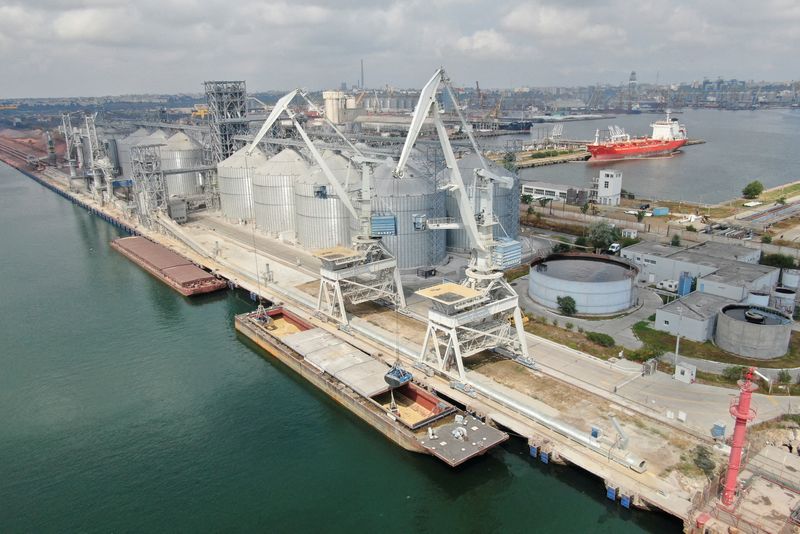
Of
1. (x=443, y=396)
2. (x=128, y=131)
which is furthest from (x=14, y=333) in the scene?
(x=128, y=131)

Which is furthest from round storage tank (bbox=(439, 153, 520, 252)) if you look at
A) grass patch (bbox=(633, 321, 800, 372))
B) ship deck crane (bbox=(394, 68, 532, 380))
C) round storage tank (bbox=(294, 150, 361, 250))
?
grass patch (bbox=(633, 321, 800, 372))

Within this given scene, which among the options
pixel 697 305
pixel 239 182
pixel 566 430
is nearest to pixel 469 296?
pixel 566 430

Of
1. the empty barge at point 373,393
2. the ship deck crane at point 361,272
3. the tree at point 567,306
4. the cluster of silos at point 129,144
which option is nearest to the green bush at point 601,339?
the tree at point 567,306

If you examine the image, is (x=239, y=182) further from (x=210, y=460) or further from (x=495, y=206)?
(x=210, y=460)

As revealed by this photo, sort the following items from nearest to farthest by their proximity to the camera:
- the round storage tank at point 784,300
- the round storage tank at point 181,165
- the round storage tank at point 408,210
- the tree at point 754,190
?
the round storage tank at point 784,300 < the round storage tank at point 408,210 < the tree at point 754,190 < the round storage tank at point 181,165

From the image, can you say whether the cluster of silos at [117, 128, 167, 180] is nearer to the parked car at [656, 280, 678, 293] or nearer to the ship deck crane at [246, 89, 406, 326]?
the ship deck crane at [246, 89, 406, 326]

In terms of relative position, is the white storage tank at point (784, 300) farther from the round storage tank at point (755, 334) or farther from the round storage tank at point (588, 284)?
the round storage tank at point (588, 284)

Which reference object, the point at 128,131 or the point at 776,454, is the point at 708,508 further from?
the point at 128,131
